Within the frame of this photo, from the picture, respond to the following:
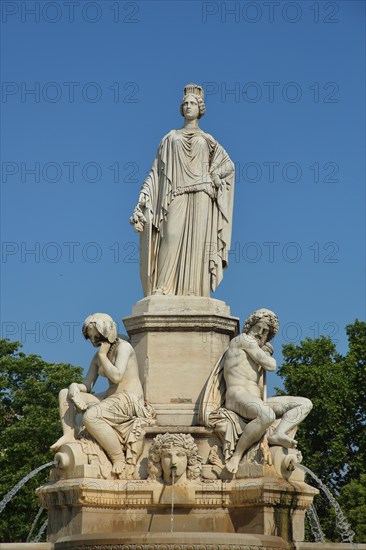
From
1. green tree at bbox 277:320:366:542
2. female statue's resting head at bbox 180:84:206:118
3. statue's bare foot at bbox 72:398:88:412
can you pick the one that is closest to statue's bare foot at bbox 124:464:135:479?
statue's bare foot at bbox 72:398:88:412

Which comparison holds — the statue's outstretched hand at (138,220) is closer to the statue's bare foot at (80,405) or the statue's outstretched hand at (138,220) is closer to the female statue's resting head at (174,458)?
the statue's bare foot at (80,405)

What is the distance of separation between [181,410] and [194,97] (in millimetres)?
5526

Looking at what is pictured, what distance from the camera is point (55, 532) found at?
19.0 meters

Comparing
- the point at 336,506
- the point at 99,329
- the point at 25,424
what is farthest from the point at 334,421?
the point at 99,329

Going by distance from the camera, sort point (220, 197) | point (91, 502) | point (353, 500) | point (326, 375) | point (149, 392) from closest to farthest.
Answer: point (91, 502) → point (149, 392) → point (220, 197) → point (353, 500) → point (326, 375)

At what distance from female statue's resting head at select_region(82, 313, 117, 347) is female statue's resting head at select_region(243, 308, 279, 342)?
2083mm

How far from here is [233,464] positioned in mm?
18984

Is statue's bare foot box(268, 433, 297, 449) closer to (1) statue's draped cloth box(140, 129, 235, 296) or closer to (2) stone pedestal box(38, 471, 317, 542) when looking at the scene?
(2) stone pedestal box(38, 471, 317, 542)

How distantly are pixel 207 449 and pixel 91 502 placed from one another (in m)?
1.95

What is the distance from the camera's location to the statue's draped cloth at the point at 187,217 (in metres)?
21.2

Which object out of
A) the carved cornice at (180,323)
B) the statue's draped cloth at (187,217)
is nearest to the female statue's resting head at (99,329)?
the carved cornice at (180,323)

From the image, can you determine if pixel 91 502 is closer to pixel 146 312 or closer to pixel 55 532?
pixel 55 532

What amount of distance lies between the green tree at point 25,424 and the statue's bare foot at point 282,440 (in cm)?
2026

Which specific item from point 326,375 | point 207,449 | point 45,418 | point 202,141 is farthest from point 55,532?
point 326,375
